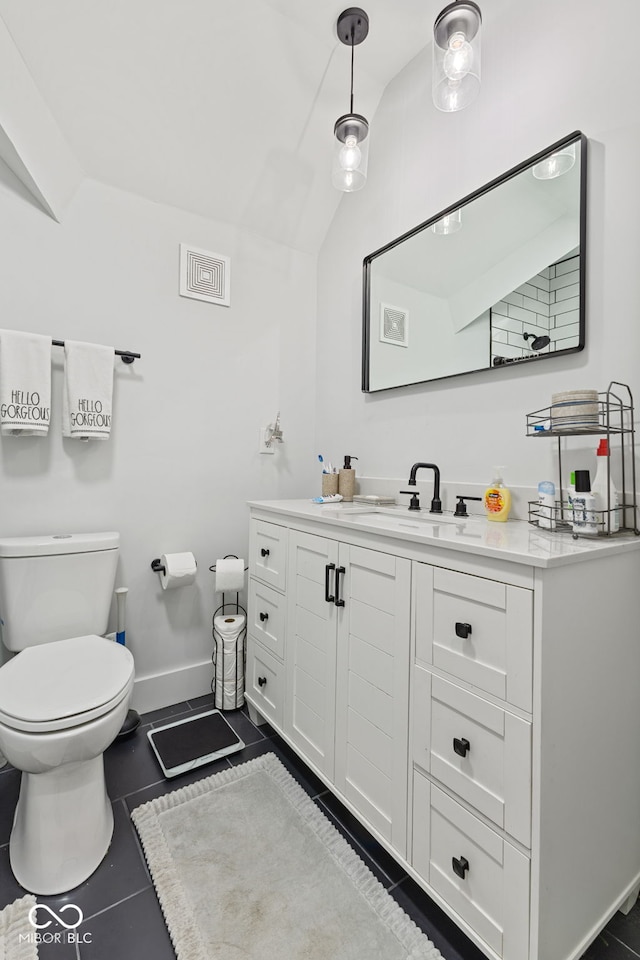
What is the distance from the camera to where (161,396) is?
77.2 inches

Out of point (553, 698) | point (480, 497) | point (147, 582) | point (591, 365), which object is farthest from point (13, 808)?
point (591, 365)

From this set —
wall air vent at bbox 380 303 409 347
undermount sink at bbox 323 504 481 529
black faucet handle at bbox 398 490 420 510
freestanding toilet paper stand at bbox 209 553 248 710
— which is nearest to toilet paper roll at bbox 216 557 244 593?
freestanding toilet paper stand at bbox 209 553 248 710

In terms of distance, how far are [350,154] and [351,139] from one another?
59 millimetres

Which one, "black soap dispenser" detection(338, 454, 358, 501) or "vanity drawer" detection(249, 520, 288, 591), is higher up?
"black soap dispenser" detection(338, 454, 358, 501)

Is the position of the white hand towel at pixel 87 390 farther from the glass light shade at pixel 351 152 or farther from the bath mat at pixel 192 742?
the bath mat at pixel 192 742

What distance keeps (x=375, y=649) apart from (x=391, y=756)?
0.26m

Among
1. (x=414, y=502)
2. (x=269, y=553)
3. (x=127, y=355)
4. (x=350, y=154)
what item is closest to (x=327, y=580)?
(x=269, y=553)

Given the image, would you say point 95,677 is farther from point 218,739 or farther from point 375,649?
point 375,649

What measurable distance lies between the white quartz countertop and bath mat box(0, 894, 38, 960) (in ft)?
3.95

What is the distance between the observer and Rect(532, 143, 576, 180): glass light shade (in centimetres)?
123

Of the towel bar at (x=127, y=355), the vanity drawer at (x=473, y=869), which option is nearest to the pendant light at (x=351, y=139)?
the towel bar at (x=127, y=355)

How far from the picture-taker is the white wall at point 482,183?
1.15 metres

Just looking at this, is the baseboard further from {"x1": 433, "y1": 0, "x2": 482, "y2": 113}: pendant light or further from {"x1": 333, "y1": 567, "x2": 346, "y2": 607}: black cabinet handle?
{"x1": 433, "y1": 0, "x2": 482, "y2": 113}: pendant light

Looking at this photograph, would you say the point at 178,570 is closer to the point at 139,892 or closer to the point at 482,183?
the point at 139,892
